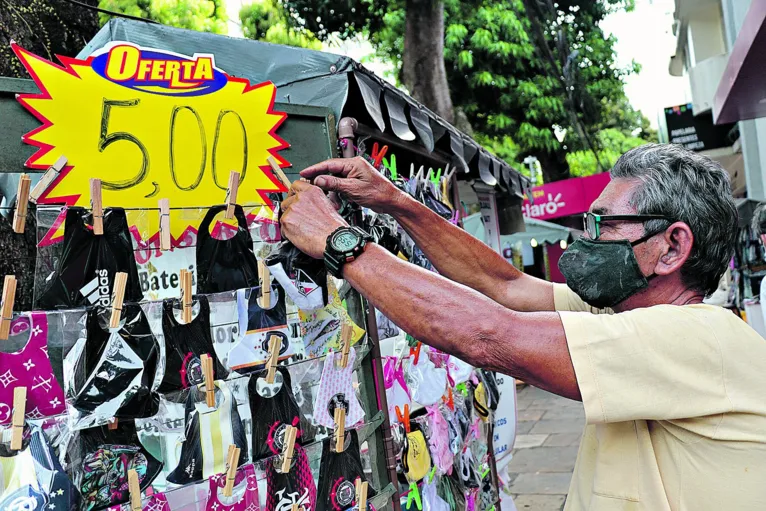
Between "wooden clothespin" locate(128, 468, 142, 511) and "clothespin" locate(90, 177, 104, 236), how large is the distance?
0.66 m

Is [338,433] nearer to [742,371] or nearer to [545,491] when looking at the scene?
[742,371]

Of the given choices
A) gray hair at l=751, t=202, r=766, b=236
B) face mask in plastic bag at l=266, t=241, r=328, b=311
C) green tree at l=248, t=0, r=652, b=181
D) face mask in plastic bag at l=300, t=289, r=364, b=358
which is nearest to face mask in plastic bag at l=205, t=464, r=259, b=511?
face mask in plastic bag at l=300, t=289, r=364, b=358

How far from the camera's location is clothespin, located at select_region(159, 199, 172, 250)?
67.8 inches

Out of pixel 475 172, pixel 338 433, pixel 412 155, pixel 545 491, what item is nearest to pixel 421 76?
pixel 475 172

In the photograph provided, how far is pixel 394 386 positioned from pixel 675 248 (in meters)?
1.48

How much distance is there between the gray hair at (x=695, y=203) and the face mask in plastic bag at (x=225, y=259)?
115 cm

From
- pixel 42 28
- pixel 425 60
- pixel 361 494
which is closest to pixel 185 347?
pixel 361 494

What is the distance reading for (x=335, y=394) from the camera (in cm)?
213

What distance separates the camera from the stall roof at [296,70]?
2385 millimetres

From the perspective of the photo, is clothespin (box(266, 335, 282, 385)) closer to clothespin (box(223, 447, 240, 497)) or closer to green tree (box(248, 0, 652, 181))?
clothespin (box(223, 447, 240, 497))

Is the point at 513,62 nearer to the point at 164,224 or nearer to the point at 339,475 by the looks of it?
the point at 339,475

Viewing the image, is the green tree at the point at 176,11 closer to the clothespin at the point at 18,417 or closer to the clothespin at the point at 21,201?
the clothespin at the point at 21,201

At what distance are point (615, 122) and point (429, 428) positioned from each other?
91.3 ft

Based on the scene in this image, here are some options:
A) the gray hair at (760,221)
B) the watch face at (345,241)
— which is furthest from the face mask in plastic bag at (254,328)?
the gray hair at (760,221)
